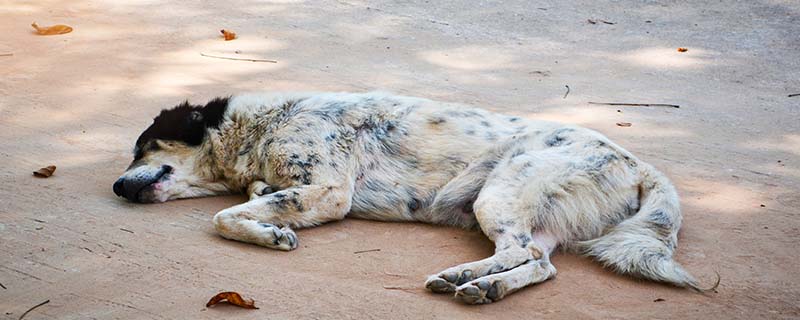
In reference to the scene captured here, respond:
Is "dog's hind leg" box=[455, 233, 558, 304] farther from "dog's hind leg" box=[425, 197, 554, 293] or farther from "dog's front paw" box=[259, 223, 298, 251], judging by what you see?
"dog's front paw" box=[259, 223, 298, 251]

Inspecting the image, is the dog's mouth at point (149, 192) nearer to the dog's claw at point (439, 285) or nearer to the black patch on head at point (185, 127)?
the black patch on head at point (185, 127)

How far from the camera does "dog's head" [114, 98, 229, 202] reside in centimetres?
466

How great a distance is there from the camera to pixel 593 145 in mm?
4266

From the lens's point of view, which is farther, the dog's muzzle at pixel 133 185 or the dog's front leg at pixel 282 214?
the dog's muzzle at pixel 133 185

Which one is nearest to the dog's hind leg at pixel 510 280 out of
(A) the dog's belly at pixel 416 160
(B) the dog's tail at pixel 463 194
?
(B) the dog's tail at pixel 463 194

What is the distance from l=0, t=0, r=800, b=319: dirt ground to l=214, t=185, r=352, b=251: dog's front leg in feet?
0.25

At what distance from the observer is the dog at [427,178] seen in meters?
3.88

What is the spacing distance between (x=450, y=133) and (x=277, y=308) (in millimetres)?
1468

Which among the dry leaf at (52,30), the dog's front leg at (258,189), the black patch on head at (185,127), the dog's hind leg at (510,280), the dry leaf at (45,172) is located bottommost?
the dry leaf at (45,172)

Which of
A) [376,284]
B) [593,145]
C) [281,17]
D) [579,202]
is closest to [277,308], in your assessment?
[376,284]

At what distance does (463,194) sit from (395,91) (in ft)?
6.87

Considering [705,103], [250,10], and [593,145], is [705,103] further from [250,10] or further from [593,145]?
[250,10]

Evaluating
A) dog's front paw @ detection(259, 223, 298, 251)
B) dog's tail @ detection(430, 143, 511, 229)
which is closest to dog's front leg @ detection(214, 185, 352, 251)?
dog's front paw @ detection(259, 223, 298, 251)

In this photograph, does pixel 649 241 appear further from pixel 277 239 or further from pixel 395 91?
pixel 395 91
